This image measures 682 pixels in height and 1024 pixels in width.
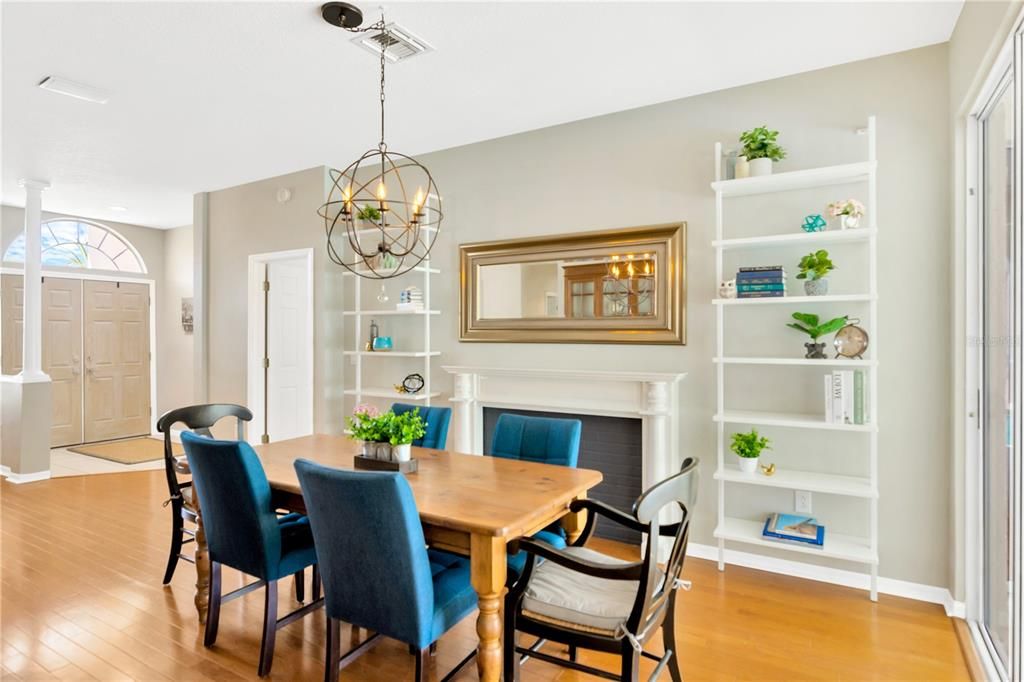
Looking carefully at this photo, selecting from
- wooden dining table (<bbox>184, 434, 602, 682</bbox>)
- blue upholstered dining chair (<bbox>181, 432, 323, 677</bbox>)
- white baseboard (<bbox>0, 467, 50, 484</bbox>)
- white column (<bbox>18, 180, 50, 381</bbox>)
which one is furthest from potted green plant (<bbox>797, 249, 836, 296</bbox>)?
white baseboard (<bbox>0, 467, 50, 484</bbox>)

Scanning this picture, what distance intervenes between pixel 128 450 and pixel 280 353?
8.55ft

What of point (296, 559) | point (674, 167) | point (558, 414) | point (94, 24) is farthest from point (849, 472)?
point (94, 24)

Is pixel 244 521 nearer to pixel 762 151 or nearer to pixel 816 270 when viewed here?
pixel 816 270

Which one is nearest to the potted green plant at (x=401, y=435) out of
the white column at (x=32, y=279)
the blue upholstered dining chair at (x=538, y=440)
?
the blue upholstered dining chair at (x=538, y=440)

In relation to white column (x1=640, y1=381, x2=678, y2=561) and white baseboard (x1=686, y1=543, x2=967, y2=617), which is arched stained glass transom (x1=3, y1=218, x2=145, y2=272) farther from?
white baseboard (x1=686, y1=543, x2=967, y2=617)

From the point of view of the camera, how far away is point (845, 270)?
124 inches

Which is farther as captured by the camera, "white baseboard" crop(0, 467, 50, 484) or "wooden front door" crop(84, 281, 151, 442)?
"wooden front door" crop(84, 281, 151, 442)

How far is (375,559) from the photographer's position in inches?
72.1

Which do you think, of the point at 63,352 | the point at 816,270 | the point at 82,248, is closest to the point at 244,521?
the point at 816,270

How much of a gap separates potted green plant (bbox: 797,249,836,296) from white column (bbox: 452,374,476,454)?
2.23 metres

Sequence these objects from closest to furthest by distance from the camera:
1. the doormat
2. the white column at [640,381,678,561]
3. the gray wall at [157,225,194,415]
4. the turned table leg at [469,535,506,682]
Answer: the turned table leg at [469,535,506,682], the white column at [640,381,678,561], the doormat, the gray wall at [157,225,194,415]

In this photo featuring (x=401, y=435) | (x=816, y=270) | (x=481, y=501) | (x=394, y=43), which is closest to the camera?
(x=481, y=501)

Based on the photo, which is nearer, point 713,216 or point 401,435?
point 401,435

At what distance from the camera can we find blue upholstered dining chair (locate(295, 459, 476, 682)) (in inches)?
69.9
